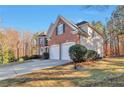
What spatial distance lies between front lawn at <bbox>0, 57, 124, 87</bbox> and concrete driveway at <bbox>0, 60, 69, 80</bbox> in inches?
7.4

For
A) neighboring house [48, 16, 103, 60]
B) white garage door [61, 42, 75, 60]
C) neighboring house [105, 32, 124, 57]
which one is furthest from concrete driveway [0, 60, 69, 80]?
neighboring house [105, 32, 124, 57]

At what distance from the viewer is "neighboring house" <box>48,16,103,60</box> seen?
389 inches

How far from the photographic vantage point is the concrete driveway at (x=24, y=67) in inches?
390

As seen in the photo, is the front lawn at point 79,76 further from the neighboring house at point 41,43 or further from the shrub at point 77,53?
the neighboring house at point 41,43

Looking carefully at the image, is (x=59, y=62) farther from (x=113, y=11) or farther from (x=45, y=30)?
(x=113, y=11)

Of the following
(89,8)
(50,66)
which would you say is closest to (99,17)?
(89,8)

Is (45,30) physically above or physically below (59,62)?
above

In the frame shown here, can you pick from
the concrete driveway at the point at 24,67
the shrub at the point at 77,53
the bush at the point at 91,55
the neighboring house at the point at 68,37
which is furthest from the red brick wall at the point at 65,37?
the concrete driveway at the point at 24,67

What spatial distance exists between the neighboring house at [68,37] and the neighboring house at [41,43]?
6.0 inches

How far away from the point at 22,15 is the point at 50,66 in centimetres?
154

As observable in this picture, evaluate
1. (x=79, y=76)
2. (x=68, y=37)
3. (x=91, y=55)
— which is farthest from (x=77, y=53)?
(x=79, y=76)

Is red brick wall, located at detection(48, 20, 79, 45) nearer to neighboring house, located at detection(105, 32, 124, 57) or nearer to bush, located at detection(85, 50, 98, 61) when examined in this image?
bush, located at detection(85, 50, 98, 61)

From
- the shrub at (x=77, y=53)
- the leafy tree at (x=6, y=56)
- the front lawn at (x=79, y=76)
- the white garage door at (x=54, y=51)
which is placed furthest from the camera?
the white garage door at (x=54, y=51)

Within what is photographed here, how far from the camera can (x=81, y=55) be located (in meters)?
10.1
